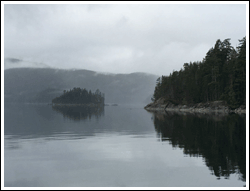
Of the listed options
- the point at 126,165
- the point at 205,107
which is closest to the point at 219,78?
the point at 205,107

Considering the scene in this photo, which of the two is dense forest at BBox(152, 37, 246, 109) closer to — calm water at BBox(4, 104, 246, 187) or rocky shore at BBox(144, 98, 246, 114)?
rocky shore at BBox(144, 98, 246, 114)

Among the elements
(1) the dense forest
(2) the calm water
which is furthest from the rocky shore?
(2) the calm water

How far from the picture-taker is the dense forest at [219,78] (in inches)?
3930

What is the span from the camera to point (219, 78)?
119250mm

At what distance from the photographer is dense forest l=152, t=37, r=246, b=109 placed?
327 ft

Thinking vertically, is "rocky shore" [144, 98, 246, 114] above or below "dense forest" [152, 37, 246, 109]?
below

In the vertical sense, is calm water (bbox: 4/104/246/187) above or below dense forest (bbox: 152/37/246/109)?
below

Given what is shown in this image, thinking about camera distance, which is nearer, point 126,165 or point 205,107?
point 126,165

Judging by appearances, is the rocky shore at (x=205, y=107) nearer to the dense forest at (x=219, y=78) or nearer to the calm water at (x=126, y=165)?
the dense forest at (x=219, y=78)

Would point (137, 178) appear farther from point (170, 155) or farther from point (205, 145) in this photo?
point (205, 145)

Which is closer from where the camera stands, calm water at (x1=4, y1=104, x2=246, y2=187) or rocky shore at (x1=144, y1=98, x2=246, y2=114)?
calm water at (x1=4, y1=104, x2=246, y2=187)

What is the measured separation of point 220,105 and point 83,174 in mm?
102911

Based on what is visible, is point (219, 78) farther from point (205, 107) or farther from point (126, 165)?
point (126, 165)

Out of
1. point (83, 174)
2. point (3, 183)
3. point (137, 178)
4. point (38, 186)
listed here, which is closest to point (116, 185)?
point (137, 178)
